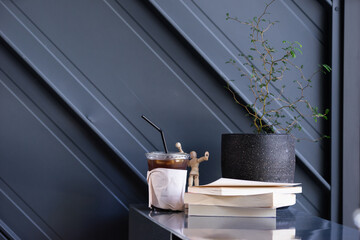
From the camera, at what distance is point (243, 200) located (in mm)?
1381

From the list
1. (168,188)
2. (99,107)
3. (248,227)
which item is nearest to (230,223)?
(248,227)

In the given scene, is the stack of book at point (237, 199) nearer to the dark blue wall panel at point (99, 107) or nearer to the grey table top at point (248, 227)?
the grey table top at point (248, 227)

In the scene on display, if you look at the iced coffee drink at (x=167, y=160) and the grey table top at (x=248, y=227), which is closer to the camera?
the grey table top at (x=248, y=227)

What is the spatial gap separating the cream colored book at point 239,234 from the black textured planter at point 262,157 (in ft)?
1.24

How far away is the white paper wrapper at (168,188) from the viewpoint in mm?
1488

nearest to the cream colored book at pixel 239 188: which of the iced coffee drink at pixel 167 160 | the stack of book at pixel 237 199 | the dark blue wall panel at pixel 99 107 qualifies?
the stack of book at pixel 237 199

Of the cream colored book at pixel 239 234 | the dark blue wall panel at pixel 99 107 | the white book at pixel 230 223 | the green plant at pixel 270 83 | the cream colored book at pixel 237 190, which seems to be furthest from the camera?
the green plant at pixel 270 83

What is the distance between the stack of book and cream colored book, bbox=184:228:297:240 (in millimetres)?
179

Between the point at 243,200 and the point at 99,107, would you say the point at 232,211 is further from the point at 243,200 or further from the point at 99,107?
the point at 99,107

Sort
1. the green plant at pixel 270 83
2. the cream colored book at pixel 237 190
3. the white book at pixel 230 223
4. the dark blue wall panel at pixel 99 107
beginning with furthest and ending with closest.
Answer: the green plant at pixel 270 83 → the dark blue wall panel at pixel 99 107 → the cream colored book at pixel 237 190 → the white book at pixel 230 223

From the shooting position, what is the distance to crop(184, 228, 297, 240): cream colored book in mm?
1085

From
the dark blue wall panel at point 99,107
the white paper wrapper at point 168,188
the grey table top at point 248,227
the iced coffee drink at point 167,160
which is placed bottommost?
the grey table top at point 248,227

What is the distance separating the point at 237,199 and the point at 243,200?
0.02 metres

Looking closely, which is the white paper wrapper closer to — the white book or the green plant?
the white book
